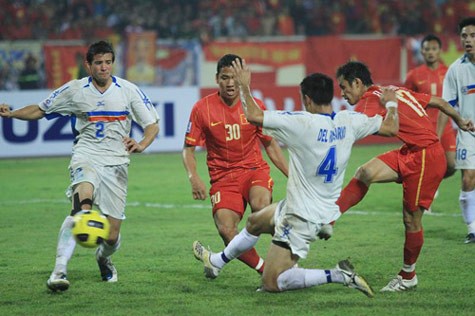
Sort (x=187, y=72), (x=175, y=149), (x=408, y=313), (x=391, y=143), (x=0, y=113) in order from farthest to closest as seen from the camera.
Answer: (x=187, y=72) → (x=391, y=143) → (x=175, y=149) → (x=0, y=113) → (x=408, y=313)

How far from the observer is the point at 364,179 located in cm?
820

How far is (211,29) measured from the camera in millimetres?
25656

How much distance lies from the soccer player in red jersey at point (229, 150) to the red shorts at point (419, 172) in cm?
104

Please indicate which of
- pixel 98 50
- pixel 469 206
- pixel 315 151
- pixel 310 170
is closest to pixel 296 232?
pixel 310 170

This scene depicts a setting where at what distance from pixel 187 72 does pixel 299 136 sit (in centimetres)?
1720

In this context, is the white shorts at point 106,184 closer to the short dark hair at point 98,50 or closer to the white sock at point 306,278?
the short dark hair at point 98,50

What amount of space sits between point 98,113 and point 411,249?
302 cm

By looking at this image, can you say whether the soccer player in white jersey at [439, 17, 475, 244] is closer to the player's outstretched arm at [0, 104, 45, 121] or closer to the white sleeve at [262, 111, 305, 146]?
the white sleeve at [262, 111, 305, 146]

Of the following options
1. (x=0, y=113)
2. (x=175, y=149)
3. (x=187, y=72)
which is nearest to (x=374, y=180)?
(x=0, y=113)

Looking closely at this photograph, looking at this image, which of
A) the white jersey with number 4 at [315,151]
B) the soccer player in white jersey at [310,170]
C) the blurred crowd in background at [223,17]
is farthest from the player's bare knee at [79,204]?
the blurred crowd in background at [223,17]

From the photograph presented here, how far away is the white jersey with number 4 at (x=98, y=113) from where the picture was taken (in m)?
8.24

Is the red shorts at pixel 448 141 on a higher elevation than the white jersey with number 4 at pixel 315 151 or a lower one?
lower

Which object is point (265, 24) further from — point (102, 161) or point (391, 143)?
point (102, 161)

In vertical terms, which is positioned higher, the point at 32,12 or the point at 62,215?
the point at 32,12
